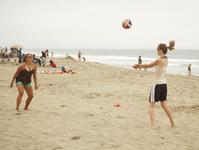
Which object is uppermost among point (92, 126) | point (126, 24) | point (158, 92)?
point (126, 24)

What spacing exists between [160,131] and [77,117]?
6.98 feet

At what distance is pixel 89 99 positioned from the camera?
10969 millimetres

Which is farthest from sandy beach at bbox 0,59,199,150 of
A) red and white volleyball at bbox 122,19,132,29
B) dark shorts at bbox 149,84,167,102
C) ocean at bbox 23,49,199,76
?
ocean at bbox 23,49,199,76

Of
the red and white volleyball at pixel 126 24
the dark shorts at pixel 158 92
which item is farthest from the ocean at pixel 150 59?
the dark shorts at pixel 158 92

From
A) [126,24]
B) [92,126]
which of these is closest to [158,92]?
[92,126]

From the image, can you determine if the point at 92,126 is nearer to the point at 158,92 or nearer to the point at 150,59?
the point at 158,92

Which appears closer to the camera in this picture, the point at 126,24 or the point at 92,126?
the point at 92,126

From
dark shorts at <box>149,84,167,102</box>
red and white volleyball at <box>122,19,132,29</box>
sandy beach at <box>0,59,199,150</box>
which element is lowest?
sandy beach at <box>0,59,199,150</box>

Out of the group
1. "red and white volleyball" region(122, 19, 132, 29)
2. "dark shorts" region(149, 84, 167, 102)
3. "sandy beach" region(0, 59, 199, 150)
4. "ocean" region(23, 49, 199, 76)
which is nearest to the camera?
"sandy beach" region(0, 59, 199, 150)

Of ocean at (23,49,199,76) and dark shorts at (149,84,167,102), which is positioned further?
ocean at (23,49,199,76)

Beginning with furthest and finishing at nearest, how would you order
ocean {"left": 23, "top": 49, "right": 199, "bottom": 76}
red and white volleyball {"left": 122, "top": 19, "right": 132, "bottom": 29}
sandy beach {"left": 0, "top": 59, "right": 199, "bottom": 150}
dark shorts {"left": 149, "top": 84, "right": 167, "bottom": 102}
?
ocean {"left": 23, "top": 49, "right": 199, "bottom": 76} < red and white volleyball {"left": 122, "top": 19, "right": 132, "bottom": 29} < dark shorts {"left": 149, "top": 84, "right": 167, "bottom": 102} < sandy beach {"left": 0, "top": 59, "right": 199, "bottom": 150}

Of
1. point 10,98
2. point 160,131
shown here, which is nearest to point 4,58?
point 10,98

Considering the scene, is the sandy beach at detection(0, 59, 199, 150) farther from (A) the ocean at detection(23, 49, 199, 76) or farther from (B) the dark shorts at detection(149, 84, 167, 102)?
(A) the ocean at detection(23, 49, 199, 76)

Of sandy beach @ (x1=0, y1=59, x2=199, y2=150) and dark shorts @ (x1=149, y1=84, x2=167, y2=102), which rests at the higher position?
dark shorts @ (x1=149, y1=84, x2=167, y2=102)
